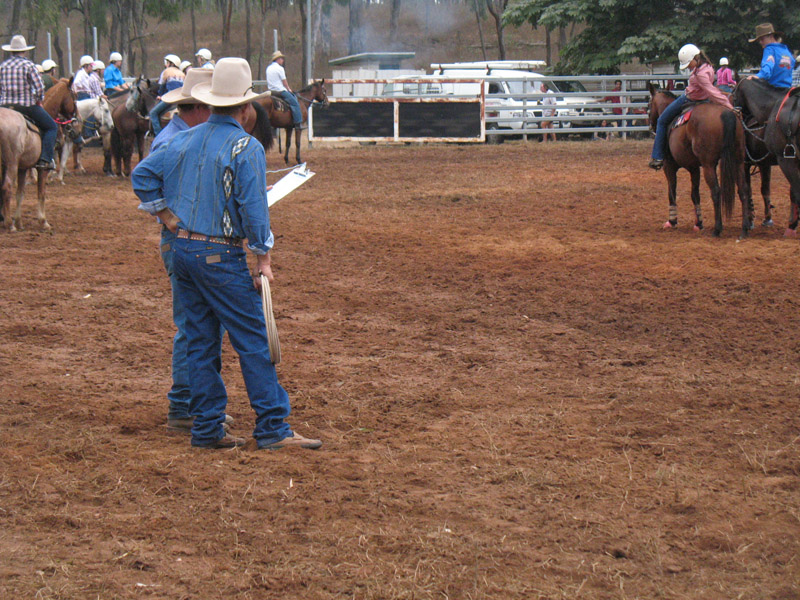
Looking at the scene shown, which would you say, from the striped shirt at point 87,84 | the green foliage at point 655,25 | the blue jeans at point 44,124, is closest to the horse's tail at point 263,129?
the blue jeans at point 44,124

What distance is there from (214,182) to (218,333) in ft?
2.96

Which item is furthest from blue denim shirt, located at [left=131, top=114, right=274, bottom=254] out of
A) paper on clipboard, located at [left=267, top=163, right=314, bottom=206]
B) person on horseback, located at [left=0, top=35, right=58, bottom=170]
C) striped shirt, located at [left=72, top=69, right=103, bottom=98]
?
striped shirt, located at [left=72, top=69, right=103, bottom=98]

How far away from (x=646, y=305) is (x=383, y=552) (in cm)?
519

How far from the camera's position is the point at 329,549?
3.83 m

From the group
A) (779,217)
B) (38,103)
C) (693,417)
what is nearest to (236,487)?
(693,417)

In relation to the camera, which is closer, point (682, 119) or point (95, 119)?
point (682, 119)

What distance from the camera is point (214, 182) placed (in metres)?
4.77

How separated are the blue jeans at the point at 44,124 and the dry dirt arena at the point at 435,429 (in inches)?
63.8

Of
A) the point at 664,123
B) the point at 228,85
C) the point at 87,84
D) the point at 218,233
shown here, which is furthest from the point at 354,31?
the point at 218,233

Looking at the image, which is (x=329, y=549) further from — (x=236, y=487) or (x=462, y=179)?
(x=462, y=179)

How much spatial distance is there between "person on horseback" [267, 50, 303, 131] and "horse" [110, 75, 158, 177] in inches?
124

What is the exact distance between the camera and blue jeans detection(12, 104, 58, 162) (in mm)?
11812

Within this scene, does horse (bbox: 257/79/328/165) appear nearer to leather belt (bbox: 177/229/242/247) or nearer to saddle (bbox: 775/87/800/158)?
saddle (bbox: 775/87/800/158)

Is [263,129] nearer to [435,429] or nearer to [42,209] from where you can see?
[42,209]
